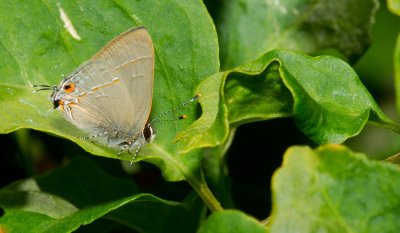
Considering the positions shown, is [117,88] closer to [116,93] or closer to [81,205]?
[116,93]

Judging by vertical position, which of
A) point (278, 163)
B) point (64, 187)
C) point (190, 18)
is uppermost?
point (190, 18)

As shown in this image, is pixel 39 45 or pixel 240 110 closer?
pixel 240 110

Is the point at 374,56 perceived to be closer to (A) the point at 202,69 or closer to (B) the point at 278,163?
(B) the point at 278,163

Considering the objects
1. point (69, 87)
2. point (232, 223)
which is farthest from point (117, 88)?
point (232, 223)

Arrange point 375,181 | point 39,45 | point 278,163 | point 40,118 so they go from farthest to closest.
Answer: point 278,163 < point 39,45 < point 40,118 < point 375,181

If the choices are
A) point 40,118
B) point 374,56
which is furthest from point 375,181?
point 374,56

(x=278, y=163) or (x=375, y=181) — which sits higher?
(x=375, y=181)

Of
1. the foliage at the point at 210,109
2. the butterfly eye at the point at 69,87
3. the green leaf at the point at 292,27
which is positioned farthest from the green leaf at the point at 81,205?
the green leaf at the point at 292,27
